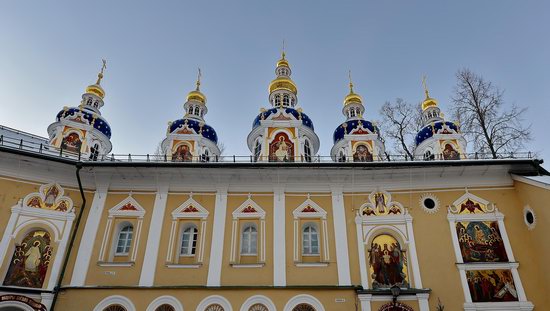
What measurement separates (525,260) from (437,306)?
3.40 metres

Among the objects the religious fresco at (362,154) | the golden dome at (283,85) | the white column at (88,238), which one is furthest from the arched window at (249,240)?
the golden dome at (283,85)

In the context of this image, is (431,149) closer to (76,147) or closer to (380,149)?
(380,149)

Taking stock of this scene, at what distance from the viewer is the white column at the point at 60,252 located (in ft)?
43.7

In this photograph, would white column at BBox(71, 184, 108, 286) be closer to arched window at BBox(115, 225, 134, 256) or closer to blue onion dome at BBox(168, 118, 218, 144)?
arched window at BBox(115, 225, 134, 256)

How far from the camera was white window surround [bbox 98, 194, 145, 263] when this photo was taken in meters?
14.1

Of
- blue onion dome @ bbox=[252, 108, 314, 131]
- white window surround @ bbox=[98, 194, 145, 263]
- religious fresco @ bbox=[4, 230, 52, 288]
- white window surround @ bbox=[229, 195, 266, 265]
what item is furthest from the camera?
blue onion dome @ bbox=[252, 108, 314, 131]

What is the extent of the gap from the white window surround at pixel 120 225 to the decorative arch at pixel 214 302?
291 cm

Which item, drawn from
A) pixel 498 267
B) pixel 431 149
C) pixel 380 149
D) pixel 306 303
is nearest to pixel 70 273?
pixel 306 303

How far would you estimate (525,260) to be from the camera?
13.2 metres

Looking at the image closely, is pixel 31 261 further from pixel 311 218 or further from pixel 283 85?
pixel 283 85

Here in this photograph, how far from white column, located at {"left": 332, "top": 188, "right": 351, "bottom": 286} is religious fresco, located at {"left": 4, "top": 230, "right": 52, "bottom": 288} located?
983 cm

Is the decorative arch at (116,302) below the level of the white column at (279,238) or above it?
below

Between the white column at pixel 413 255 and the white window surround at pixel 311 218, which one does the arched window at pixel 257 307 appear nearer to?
the white window surround at pixel 311 218

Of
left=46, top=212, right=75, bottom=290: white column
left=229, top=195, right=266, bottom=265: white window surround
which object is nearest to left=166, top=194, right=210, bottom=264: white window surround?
left=229, top=195, right=266, bottom=265: white window surround
